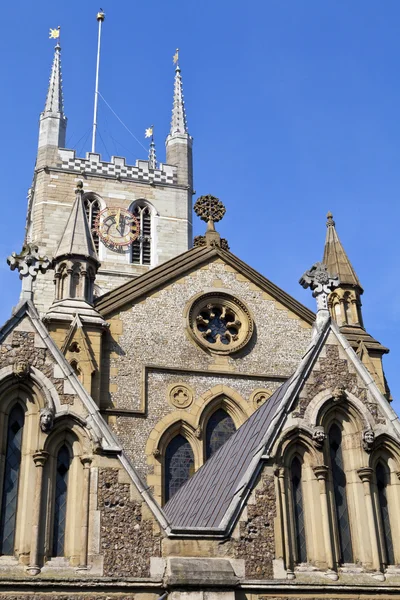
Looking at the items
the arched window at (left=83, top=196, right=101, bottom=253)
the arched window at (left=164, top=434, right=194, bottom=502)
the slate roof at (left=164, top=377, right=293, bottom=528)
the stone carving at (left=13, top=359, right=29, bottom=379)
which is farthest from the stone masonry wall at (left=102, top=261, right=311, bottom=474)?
the arched window at (left=83, top=196, right=101, bottom=253)

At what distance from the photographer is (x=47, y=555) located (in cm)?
1115

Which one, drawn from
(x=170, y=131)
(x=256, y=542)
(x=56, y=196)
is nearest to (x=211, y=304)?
(x=256, y=542)

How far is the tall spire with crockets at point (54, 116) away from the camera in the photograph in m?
49.9

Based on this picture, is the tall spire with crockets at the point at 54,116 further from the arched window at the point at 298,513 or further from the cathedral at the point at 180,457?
the arched window at the point at 298,513

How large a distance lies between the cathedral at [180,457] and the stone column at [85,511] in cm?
2

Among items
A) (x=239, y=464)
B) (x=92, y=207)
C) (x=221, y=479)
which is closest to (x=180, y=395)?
(x=221, y=479)

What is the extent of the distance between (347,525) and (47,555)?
4.39 m

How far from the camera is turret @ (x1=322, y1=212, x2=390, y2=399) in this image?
19.0m

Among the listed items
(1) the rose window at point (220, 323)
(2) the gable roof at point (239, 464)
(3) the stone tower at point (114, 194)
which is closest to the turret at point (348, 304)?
(1) the rose window at point (220, 323)

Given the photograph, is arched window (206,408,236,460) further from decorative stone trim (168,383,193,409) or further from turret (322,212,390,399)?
turret (322,212,390,399)

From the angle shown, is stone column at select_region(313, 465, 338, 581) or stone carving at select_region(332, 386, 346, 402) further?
stone carving at select_region(332, 386, 346, 402)

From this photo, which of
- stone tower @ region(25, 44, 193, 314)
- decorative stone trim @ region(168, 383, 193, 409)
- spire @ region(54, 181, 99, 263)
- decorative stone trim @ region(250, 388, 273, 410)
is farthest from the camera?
stone tower @ region(25, 44, 193, 314)

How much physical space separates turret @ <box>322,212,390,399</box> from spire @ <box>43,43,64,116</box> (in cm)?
3546

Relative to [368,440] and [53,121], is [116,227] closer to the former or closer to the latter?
[53,121]
